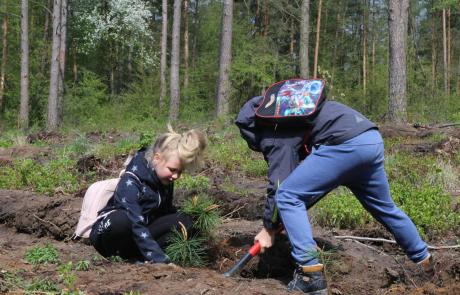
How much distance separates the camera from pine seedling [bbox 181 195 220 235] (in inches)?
162

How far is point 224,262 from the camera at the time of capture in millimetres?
4113

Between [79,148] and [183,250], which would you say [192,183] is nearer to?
[183,250]

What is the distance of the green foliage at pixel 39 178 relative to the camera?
6.93 m

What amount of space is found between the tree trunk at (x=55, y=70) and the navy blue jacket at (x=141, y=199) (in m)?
14.2

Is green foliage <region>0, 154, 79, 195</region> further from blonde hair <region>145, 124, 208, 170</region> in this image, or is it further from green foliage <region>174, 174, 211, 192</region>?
blonde hair <region>145, 124, 208, 170</region>

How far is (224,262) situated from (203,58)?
76.3 feet

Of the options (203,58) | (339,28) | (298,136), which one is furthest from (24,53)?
(339,28)

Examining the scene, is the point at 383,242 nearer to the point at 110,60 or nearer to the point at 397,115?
the point at 397,115

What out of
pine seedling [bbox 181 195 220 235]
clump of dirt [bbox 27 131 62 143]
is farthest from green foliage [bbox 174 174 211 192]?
clump of dirt [bbox 27 131 62 143]

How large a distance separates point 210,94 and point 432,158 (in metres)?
18.6

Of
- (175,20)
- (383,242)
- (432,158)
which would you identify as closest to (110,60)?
(175,20)

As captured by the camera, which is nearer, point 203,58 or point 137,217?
point 137,217

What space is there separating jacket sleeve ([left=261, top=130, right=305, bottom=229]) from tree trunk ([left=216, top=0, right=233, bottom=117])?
12.2m

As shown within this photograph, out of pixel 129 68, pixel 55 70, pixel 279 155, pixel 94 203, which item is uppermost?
pixel 129 68
